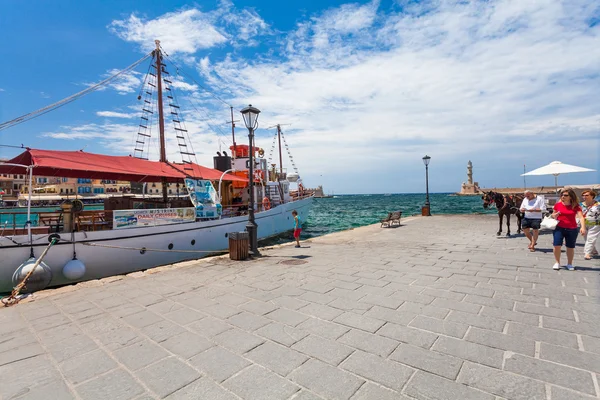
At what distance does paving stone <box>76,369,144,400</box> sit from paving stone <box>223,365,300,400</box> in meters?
0.83

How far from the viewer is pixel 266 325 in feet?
13.0

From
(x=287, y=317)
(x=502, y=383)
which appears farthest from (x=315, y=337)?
(x=502, y=383)

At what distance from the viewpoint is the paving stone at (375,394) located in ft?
8.10

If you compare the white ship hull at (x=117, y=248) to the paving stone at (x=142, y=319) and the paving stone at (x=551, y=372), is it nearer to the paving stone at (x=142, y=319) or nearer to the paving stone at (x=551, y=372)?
the paving stone at (x=142, y=319)

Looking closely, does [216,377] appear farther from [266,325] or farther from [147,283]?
[147,283]

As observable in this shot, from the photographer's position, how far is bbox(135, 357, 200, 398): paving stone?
2.69m

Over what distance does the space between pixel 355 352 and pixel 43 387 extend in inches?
120

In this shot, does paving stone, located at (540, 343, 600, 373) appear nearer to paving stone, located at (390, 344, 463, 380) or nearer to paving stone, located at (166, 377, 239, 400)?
paving stone, located at (390, 344, 463, 380)

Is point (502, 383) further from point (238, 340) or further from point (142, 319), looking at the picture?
point (142, 319)

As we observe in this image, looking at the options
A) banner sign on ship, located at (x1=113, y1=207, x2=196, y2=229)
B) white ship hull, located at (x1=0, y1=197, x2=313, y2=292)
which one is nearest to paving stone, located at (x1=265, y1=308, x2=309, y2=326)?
white ship hull, located at (x1=0, y1=197, x2=313, y2=292)

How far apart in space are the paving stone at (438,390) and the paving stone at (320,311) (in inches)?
62.6

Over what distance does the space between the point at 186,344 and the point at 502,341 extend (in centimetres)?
367

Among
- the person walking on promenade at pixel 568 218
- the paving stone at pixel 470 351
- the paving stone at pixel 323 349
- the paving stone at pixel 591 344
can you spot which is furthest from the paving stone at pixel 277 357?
the person walking on promenade at pixel 568 218

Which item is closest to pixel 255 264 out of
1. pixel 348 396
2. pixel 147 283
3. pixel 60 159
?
pixel 147 283
